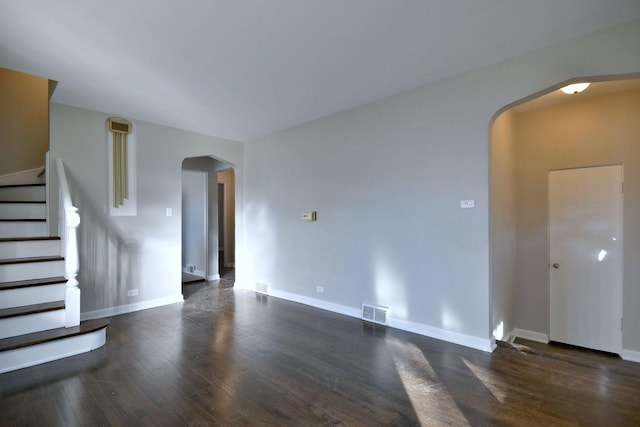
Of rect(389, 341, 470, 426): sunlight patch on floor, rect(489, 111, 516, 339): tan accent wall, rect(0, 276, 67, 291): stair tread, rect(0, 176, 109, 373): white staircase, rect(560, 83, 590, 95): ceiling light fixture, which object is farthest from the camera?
rect(489, 111, 516, 339): tan accent wall

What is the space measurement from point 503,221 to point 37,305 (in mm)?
5253

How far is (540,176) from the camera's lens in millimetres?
4227

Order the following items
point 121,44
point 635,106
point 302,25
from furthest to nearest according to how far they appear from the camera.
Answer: point 635,106
point 121,44
point 302,25

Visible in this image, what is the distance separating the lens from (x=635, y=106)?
11.4 ft

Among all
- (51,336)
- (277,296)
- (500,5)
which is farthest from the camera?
(277,296)

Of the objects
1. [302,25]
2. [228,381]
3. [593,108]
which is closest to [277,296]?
[228,381]

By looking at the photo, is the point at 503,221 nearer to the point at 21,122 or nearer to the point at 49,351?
the point at 49,351

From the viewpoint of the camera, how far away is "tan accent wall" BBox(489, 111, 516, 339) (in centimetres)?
337

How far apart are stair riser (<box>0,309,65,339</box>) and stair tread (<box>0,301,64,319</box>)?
0.10 ft

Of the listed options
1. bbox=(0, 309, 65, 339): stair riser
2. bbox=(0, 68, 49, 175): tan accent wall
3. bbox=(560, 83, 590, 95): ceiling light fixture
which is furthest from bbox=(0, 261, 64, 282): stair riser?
bbox=(560, 83, 590, 95): ceiling light fixture

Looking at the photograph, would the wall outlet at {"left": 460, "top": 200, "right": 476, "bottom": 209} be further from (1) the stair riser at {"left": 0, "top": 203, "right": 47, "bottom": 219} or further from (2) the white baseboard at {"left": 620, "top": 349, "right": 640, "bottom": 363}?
(1) the stair riser at {"left": 0, "top": 203, "right": 47, "bottom": 219}

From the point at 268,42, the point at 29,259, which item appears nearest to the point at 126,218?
the point at 29,259

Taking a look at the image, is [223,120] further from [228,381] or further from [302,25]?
[228,381]

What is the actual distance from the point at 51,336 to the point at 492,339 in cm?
425
